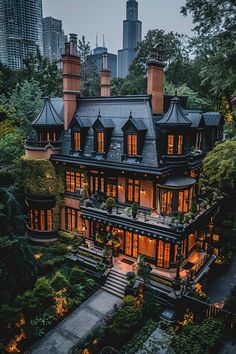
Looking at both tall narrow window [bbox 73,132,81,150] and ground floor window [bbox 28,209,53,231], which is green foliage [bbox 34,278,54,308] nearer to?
ground floor window [bbox 28,209,53,231]

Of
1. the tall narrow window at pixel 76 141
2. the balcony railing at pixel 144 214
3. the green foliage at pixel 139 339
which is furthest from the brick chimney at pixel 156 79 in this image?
the green foliage at pixel 139 339

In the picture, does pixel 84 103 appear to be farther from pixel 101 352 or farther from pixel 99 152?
pixel 101 352

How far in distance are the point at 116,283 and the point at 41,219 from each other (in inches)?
396

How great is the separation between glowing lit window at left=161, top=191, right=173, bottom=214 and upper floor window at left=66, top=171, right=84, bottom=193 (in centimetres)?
780

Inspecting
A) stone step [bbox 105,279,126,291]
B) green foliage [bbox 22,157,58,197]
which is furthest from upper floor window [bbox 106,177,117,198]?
stone step [bbox 105,279,126,291]

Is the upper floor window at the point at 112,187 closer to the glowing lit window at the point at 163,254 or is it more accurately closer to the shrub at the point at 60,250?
the glowing lit window at the point at 163,254

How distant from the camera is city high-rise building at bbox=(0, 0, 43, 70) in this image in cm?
9594

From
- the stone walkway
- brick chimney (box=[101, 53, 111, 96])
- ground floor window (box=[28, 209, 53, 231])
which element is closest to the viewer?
the stone walkway

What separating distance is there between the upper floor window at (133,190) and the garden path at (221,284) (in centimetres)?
858

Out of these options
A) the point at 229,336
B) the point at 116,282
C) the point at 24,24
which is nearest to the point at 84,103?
the point at 116,282

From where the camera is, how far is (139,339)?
49.8 feet

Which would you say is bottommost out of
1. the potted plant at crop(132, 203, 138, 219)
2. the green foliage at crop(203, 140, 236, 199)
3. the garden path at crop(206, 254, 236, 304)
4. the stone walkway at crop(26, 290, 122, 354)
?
the garden path at crop(206, 254, 236, 304)

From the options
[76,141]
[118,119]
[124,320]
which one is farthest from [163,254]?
[76,141]

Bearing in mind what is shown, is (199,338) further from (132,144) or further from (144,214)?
(132,144)
